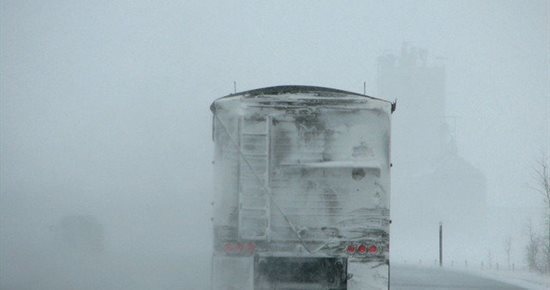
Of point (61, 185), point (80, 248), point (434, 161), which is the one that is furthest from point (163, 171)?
point (434, 161)

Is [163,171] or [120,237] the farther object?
[163,171]

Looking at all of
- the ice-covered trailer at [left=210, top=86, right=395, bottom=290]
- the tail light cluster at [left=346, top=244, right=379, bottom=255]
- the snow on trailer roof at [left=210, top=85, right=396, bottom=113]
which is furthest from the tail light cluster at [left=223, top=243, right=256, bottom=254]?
the snow on trailer roof at [left=210, top=85, right=396, bottom=113]

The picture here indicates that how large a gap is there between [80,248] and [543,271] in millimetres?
17871

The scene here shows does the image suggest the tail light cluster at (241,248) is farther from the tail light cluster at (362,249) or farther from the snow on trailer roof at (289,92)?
the snow on trailer roof at (289,92)

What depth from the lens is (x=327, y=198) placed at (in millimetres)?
10117

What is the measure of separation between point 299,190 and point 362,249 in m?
1.10

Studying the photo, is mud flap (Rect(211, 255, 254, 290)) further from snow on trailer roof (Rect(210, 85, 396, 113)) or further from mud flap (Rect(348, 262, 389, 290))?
snow on trailer roof (Rect(210, 85, 396, 113))

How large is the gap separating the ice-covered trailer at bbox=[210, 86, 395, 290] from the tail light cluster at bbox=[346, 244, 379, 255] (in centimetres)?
1

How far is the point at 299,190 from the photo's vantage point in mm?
10094

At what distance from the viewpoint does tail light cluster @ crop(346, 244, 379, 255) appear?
33.2ft

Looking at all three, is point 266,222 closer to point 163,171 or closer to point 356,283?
Result: point 356,283

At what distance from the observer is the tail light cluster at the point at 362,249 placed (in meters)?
10.1

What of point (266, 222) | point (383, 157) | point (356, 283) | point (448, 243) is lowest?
point (448, 243)

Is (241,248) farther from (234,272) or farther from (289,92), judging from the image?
(289,92)
